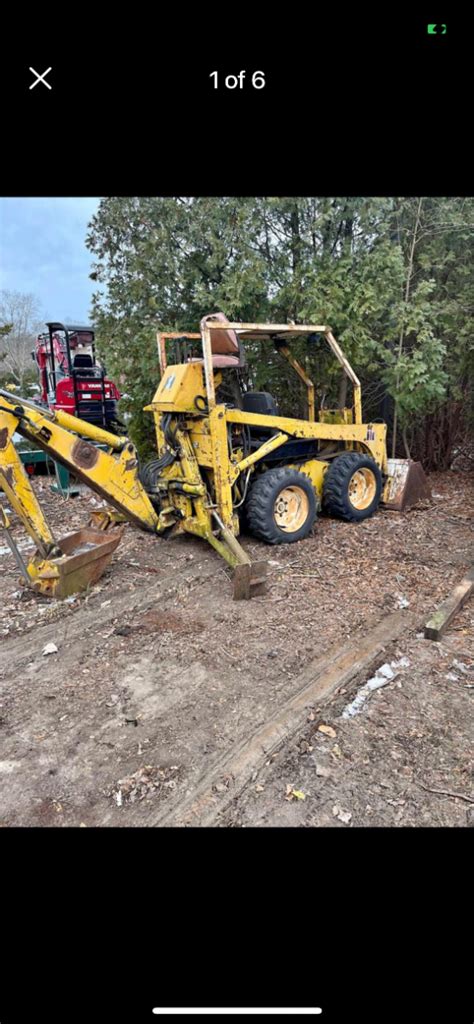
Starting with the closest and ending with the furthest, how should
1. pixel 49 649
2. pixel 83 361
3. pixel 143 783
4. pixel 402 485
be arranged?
pixel 143 783 < pixel 49 649 < pixel 402 485 < pixel 83 361

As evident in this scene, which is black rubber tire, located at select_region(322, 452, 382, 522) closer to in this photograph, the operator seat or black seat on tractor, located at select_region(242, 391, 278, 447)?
black seat on tractor, located at select_region(242, 391, 278, 447)

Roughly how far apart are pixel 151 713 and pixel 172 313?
623 cm

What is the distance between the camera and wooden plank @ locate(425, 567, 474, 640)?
370 centimetres

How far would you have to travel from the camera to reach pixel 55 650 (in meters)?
3.71

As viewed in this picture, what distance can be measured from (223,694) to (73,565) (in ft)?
6.34

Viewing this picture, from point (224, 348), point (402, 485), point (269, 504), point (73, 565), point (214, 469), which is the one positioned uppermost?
point (224, 348)

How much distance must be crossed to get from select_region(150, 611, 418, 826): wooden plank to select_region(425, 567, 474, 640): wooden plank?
0.18m

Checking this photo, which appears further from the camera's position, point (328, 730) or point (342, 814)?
point (328, 730)

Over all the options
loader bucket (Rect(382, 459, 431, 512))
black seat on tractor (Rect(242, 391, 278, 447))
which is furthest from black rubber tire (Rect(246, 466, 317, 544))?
loader bucket (Rect(382, 459, 431, 512))

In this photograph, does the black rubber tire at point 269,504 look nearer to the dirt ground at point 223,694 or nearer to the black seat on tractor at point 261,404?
the dirt ground at point 223,694

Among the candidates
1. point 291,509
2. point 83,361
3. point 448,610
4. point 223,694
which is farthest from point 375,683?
point 83,361

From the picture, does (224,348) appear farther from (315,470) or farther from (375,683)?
(375,683)

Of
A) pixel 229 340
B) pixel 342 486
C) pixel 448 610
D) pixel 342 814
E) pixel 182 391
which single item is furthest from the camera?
pixel 342 486

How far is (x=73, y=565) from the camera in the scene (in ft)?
14.6
